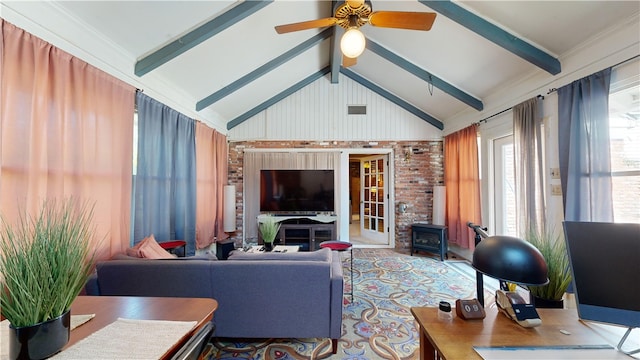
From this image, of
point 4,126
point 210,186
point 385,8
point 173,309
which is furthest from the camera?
point 210,186

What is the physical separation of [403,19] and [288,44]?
6.99 feet

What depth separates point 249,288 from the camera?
187 cm

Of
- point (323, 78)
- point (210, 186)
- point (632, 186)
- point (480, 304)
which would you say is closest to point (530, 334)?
point (480, 304)

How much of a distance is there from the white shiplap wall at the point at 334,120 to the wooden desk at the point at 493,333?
14.5 ft

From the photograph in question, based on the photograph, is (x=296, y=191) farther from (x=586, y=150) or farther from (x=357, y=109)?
(x=586, y=150)

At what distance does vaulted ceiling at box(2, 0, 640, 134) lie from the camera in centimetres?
210

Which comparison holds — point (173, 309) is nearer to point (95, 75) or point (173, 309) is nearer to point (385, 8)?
point (95, 75)

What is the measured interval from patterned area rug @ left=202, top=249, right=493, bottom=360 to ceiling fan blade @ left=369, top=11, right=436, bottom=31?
8.11 ft

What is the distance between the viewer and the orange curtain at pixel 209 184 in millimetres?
3977

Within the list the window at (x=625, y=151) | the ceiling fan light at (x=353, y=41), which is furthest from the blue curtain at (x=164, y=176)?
the window at (x=625, y=151)

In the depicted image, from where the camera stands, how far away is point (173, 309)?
3.65 ft

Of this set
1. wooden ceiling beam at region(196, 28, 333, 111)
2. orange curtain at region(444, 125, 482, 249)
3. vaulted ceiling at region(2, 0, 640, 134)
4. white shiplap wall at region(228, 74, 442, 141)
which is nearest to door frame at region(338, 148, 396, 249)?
white shiplap wall at region(228, 74, 442, 141)

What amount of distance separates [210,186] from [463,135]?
4.58 metres

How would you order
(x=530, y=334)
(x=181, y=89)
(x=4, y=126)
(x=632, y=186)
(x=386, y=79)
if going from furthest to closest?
(x=386, y=79), (x=181, y=89), (x=632, y=186), (x=4, y=126), (x=530, y=334)
